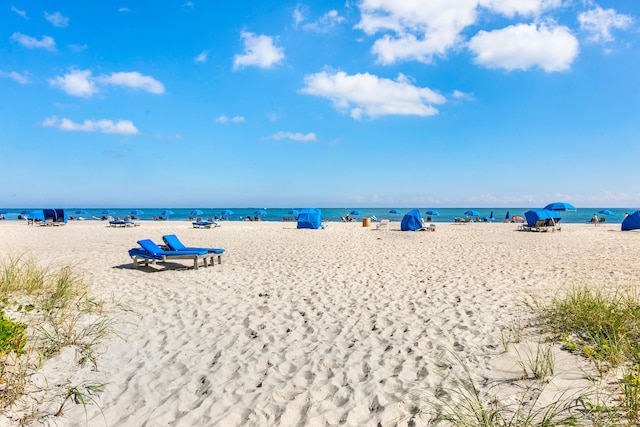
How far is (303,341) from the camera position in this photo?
14.6 feet

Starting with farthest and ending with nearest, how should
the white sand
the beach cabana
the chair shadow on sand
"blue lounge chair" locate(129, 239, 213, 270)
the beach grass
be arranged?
the beach cabana → the chair shadow on sand → "blue lounge chair" locate(129, 239, 213, 270) → the beach grass → the white sand

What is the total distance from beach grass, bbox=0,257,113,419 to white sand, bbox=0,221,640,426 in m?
0.18

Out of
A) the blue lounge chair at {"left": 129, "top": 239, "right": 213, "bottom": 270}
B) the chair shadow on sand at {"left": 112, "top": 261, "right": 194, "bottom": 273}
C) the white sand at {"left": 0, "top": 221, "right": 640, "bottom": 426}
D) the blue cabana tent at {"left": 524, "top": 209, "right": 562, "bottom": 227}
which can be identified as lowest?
the white sand at {"left": 0, "top": 221, "right": 640, "bottom": 426}

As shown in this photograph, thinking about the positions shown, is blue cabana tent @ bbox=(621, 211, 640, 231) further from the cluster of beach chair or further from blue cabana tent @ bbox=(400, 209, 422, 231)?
the cluster of beach chair

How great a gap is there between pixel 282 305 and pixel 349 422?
3.23 meters

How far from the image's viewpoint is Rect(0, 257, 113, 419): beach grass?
3.29 metres

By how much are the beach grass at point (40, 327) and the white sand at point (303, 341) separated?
18 centimetres

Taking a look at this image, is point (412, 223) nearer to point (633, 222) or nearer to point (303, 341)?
point (633, 222)

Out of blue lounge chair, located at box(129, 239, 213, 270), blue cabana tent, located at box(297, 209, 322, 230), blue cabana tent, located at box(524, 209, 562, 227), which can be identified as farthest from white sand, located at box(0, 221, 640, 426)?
blue cabana tent, located at box(297, 209, 322, 230)

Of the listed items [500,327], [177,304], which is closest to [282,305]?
[177,304]

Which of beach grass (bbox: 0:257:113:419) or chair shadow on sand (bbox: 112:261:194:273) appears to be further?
chair shadow on sand (bbox: 112:261:194:273)

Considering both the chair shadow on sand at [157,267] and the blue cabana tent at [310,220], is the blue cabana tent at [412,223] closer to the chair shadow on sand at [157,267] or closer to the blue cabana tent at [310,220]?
the blue cabana tent at [310,220]

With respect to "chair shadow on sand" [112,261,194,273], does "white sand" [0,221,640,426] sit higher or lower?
lower

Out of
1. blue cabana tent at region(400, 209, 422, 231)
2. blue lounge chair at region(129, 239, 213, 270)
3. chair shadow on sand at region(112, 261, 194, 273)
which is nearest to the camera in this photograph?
blue lounge chair at region(129, 239, 213, 270)
